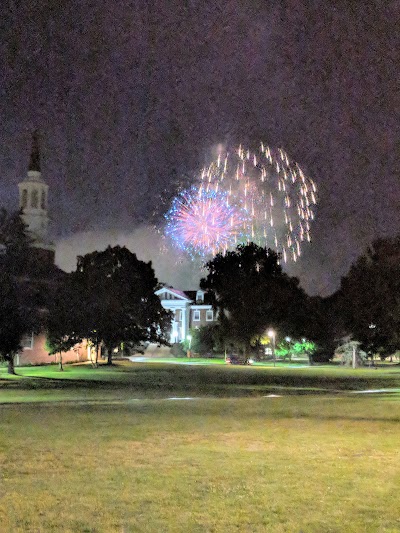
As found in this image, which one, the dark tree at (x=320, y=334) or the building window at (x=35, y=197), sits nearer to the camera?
the building window at (x=35, y=197)

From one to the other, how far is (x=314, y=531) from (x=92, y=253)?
6749cm

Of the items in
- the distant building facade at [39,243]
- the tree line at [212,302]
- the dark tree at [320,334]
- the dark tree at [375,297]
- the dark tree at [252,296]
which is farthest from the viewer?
the dark tree at [320,334]

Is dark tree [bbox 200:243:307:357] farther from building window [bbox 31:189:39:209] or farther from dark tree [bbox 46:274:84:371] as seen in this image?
dark tree [bbox 46:274:84:371]

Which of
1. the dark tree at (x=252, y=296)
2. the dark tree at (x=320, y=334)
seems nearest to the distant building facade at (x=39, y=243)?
the dark tree at (x=252, y=296)

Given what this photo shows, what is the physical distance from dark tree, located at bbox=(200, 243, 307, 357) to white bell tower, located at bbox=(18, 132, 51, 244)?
95.1 feet

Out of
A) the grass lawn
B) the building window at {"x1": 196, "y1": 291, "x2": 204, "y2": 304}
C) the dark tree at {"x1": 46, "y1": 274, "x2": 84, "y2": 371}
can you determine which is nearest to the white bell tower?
the dark tree at {"x1": 46, "y1": 274, "x2": 84, "y2": 371}

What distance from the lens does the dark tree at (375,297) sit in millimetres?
55125

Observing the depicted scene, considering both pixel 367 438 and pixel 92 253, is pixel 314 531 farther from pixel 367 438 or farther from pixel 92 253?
pixel 92 253

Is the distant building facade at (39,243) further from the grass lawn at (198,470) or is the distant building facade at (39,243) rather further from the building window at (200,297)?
the building window at (200,297)

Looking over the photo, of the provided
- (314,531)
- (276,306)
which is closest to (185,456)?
(314,531)

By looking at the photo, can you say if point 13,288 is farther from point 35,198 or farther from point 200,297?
point 200,297

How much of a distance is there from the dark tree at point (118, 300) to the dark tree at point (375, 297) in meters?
20.6

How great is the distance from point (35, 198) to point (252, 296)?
31718 millimetres

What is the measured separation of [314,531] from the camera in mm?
7254
